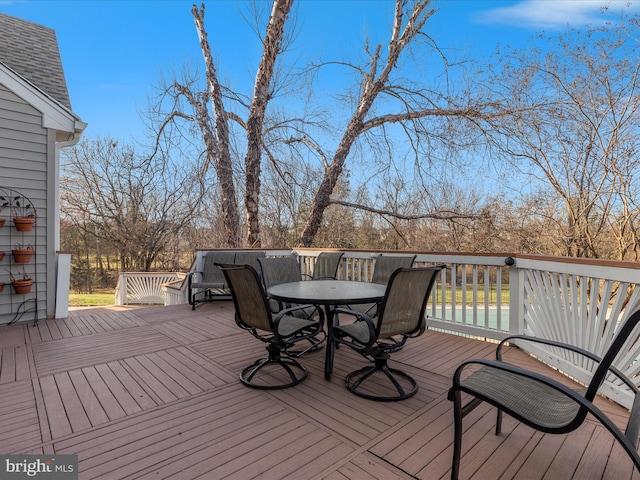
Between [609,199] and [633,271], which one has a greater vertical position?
[609,199]

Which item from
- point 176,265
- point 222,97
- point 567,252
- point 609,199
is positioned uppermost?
point 222,97

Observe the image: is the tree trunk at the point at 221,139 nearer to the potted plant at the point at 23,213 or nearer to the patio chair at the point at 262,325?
the potted plant at the point at 23,213

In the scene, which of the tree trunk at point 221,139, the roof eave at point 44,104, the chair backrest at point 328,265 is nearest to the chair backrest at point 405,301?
the chair backrest at point 328,265

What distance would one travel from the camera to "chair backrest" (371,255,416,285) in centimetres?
373

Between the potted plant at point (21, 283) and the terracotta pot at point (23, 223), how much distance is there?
0.62m

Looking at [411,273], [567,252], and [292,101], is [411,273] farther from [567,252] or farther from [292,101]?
[292,101]

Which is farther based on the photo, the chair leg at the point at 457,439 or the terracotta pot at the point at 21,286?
the terracotta pot at the point at 21,286

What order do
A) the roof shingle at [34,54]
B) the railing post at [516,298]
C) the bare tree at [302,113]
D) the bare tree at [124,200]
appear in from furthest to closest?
the bare tree at [124,200]
the bare tree at [302,113]
the roof shingle at [34,54]
the railing post at [516,298]

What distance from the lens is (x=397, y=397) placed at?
2.34 m

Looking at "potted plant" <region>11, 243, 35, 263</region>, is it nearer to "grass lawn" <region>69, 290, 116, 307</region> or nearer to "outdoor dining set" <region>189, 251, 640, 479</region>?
"outdoor dining set" <region>189, 251, 640, 479</region>

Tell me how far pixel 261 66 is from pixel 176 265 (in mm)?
8219

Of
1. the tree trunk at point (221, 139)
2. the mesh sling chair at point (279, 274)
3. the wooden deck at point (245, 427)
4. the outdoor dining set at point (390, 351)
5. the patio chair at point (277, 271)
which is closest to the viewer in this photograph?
the outdoor dining set at point (390, 351)

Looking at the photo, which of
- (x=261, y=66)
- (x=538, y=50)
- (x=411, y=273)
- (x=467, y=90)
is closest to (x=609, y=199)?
(x=538, y=50)

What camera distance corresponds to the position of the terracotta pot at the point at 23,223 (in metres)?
4.19
